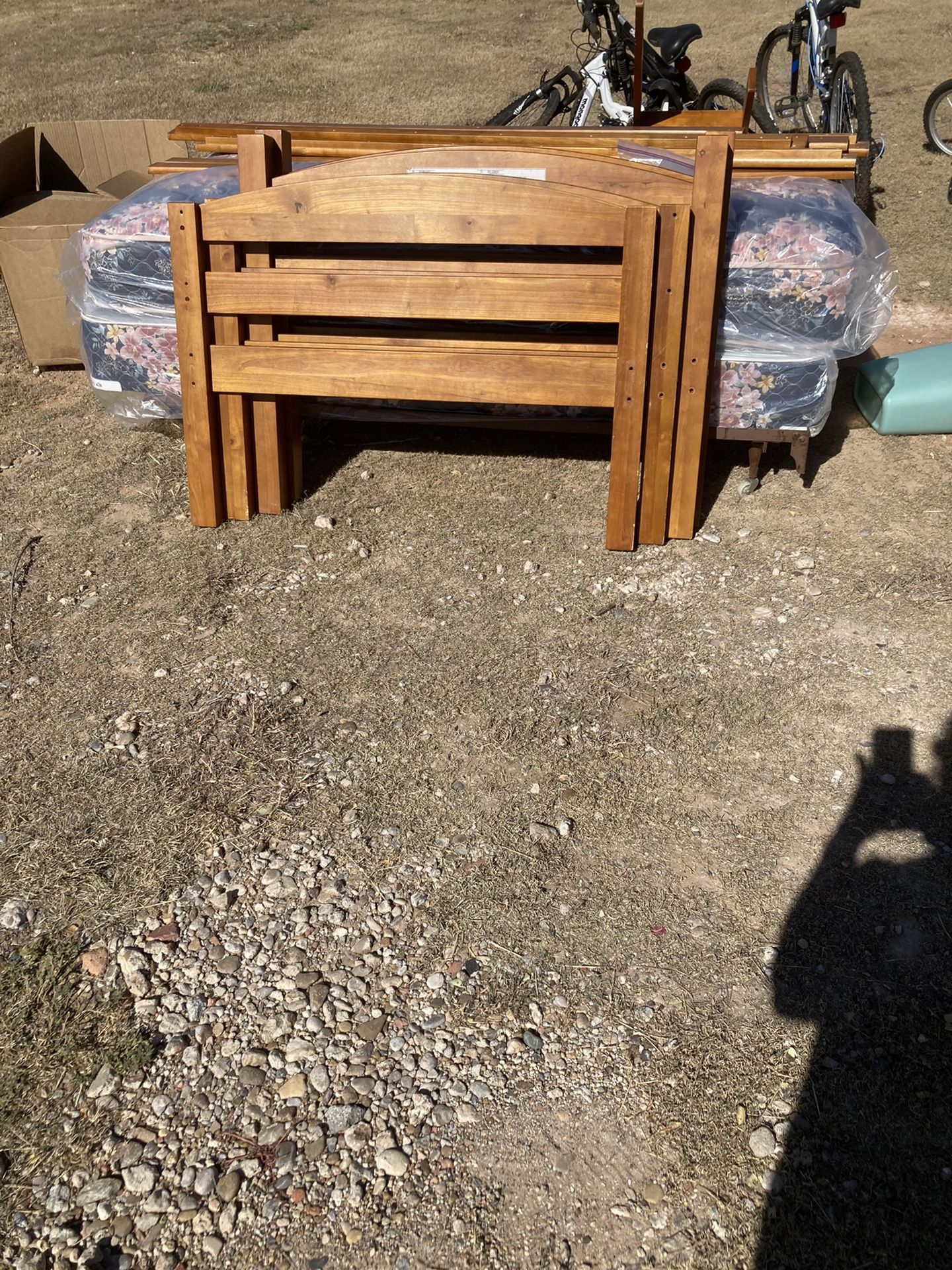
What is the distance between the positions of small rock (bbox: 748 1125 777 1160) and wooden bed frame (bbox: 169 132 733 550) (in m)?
2.28

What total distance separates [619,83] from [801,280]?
16.9 ft

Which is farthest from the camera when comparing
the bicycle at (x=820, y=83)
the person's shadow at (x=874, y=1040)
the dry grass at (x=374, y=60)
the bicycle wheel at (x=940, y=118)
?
the dry grass at (x=374, y=60)

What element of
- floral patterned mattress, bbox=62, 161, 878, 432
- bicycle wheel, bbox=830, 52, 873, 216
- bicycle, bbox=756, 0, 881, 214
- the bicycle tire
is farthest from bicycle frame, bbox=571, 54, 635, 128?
floral patterned mattress, bbox=62, 161, 878, 432

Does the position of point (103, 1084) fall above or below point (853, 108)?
below

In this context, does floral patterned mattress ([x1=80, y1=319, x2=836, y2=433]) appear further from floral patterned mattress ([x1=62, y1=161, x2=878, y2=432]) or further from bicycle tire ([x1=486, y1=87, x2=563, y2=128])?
bicycle tire ([x1=486, y1=87, x2=563, y2=128])

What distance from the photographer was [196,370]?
3.93 metres

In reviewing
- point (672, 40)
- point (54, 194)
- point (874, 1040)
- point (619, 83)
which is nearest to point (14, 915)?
point (874, 1040)

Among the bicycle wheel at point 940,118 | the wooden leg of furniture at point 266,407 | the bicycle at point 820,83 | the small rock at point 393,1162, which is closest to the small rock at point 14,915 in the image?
the small rock at point 393,1162

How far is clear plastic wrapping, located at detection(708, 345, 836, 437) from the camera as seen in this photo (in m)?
3.89

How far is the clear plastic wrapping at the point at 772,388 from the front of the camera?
389 cm

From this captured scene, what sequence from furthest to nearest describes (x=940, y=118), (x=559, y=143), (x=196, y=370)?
(x=940, y=118), (x=559, y=143), (x=196, y=370)

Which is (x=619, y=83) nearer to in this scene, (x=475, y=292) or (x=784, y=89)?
(x=784, y=89)

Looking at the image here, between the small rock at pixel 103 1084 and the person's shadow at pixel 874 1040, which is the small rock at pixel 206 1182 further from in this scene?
the person's shadow at pixel 874 1040

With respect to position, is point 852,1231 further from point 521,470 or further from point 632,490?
point 521,470
